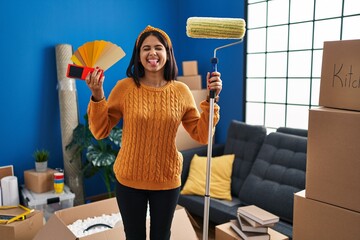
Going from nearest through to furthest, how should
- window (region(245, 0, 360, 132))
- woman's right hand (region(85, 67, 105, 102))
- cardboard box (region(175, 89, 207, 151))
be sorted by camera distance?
woman's right hand (region(85, 67, 105, 102)) → window (region(245, 0, 360, 132)) → cardboard box (region(175, 89, 207, 151))

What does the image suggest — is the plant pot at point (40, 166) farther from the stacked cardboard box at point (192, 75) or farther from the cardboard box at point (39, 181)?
the stacked cardboard box at point (192, 75)

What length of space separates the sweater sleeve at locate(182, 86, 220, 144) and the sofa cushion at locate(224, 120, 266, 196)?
1.43m

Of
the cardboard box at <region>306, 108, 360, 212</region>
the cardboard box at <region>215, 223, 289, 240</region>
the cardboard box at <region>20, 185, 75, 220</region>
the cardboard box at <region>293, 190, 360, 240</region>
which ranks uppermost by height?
the cardboard box at <region>306, 108, 360, 212</region>

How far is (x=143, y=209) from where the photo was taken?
4.15 feet

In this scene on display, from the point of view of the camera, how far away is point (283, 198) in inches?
87.7

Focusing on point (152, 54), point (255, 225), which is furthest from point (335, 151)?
point (152, 54)

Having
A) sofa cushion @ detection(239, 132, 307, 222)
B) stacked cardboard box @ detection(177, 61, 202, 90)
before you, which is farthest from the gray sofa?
stacked cardboard box @ detection(177, 61, 202, 90)

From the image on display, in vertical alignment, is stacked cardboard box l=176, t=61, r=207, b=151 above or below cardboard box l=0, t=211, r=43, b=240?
above

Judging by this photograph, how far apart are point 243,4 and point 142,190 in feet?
8.05

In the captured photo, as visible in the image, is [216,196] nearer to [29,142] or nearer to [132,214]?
[132,214]

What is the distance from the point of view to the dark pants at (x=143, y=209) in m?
1.24

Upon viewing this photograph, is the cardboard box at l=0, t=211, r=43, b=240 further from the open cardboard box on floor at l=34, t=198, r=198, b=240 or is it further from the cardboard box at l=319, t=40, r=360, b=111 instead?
the cardboard box at l=319, t=40, r=360, b=111

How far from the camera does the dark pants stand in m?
1.24

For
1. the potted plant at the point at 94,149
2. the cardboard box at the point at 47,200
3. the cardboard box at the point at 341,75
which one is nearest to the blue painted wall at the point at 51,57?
the potted plant at the point at 94,149
